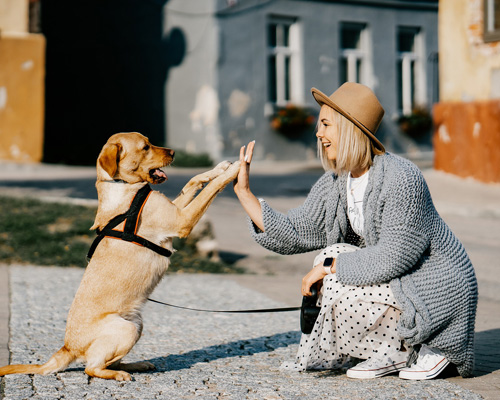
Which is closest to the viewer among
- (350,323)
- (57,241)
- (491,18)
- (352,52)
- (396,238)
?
(396,238)

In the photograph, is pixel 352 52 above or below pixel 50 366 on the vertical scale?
above

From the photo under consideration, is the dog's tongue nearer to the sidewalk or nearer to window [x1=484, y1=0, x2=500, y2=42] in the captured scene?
the sidewalk

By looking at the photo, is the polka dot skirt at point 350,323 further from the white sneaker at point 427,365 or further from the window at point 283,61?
the window at point 283,61

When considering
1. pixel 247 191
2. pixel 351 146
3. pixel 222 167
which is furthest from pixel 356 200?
pixel 222 167

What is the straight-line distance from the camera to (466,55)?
1409 cm

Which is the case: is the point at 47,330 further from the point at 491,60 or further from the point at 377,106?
the point at 491,60

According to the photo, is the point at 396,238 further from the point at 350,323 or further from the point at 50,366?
the point at 50,366

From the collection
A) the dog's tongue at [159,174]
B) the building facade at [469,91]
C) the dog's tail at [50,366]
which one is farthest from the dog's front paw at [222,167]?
the building facade at [469,91]

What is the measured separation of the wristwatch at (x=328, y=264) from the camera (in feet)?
13.4

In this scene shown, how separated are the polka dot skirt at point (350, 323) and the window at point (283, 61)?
53.1ft

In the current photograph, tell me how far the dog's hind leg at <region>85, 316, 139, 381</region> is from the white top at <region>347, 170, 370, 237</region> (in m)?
1.37

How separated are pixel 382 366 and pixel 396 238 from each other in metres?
0.74

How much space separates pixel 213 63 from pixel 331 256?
593 inches

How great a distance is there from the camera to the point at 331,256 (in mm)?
4137
